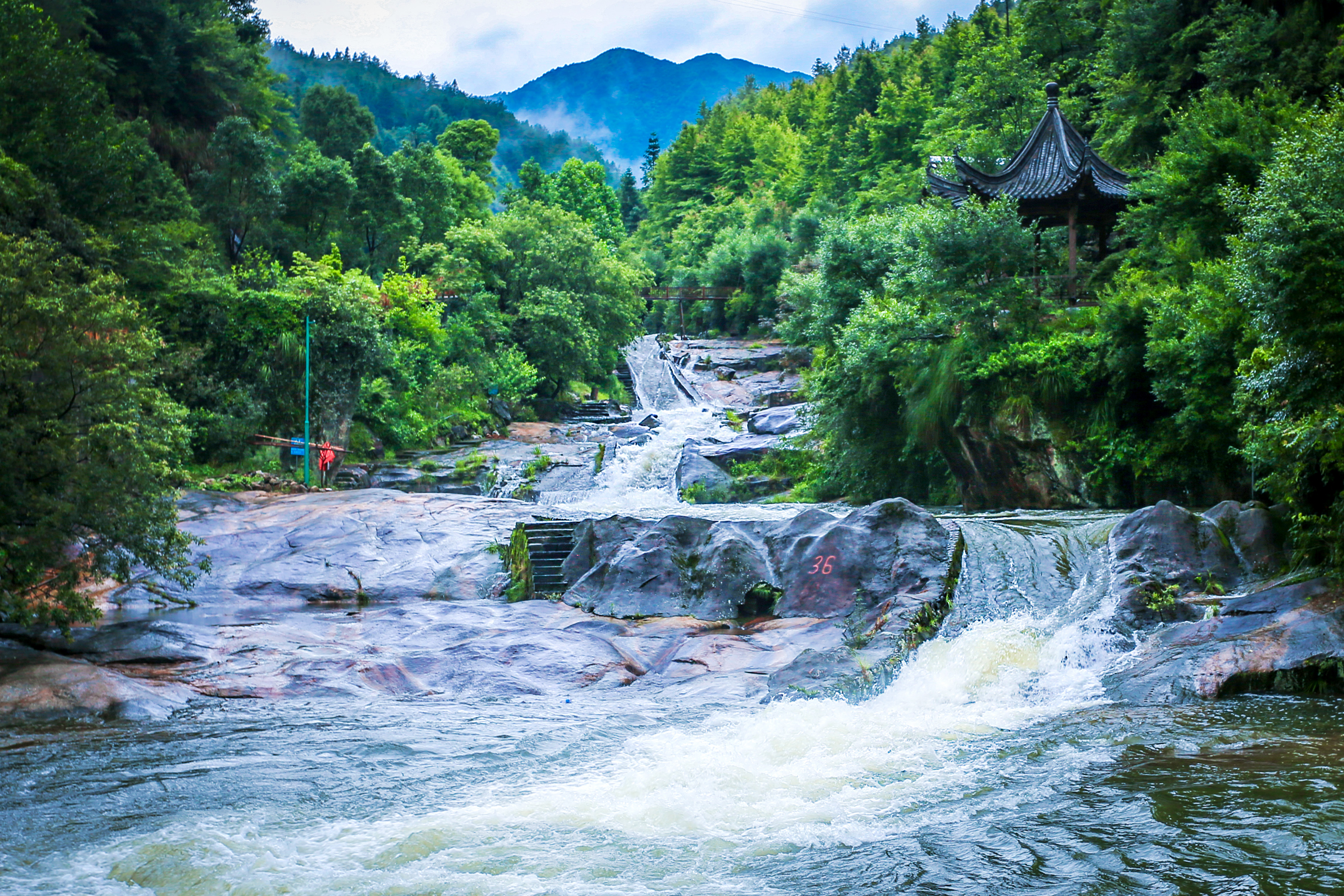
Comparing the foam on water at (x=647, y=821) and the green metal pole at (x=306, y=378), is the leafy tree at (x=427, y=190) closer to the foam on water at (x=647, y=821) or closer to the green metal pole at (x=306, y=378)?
the green metal pole at (x=306, y=378)

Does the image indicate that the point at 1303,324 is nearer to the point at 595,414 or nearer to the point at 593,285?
the point at 595,414

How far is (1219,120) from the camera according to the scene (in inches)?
690

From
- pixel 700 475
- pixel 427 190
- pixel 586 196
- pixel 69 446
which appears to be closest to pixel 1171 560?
pixel 69 446

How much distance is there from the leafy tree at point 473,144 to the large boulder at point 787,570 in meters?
47.1

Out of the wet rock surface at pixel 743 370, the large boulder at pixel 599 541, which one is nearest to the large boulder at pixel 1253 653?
the large boulder at pixel 599 541

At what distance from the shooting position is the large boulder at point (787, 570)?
12.3 metres

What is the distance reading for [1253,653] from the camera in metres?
8.99

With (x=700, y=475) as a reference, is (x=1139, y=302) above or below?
above

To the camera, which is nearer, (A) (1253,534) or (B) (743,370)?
(A) (1253,534)

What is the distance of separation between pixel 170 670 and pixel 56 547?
2.06m

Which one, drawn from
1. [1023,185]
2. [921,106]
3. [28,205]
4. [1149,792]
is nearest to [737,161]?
[921,106]

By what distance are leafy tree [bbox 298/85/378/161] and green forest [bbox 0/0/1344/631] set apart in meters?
0.14

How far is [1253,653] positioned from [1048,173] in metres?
16.7

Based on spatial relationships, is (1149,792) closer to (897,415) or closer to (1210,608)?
(1210,608)
